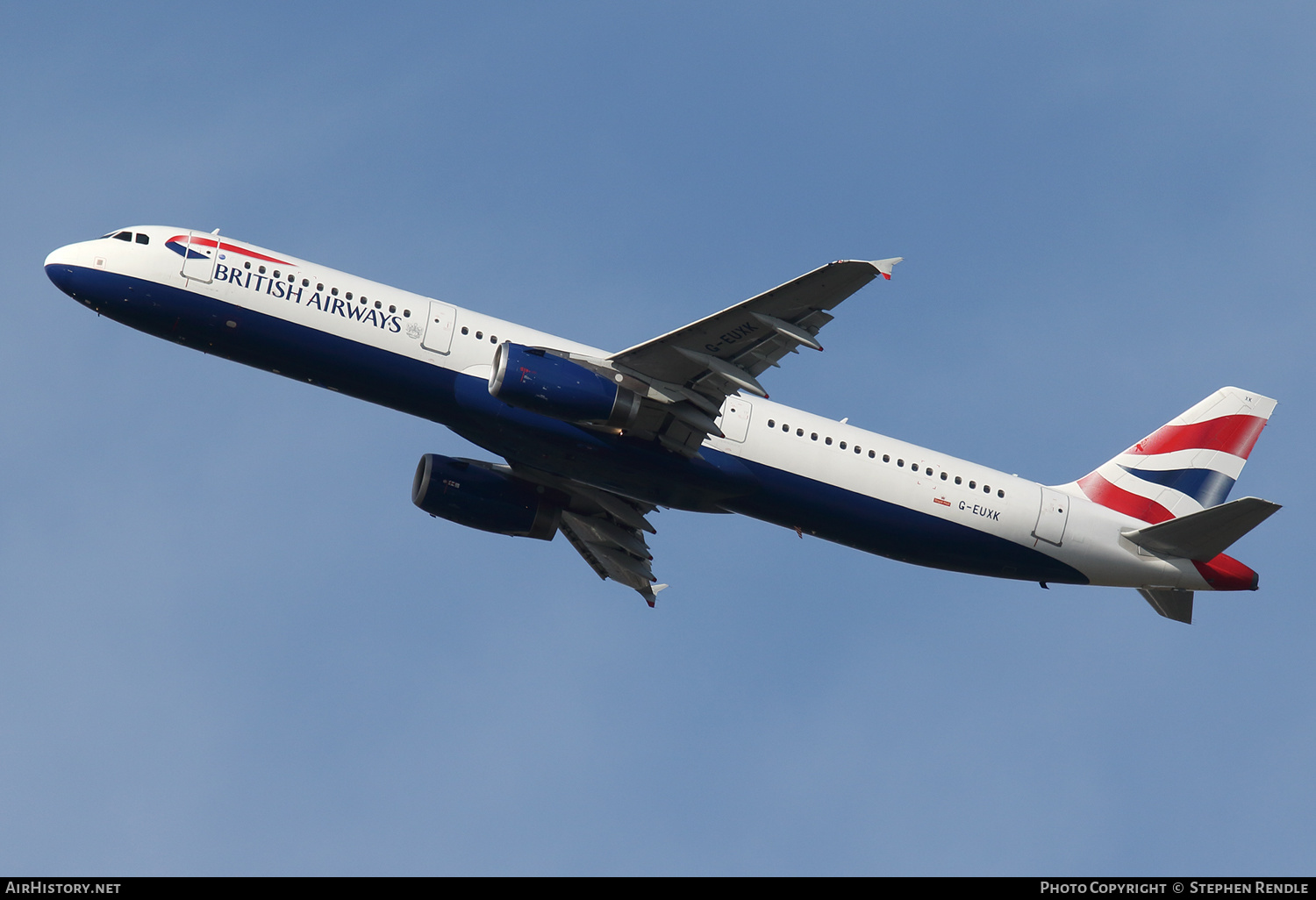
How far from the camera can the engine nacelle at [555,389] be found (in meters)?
35.5

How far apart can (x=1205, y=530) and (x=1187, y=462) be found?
180 inches

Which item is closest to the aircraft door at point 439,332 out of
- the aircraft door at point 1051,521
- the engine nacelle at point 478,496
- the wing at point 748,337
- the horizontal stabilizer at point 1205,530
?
the wing at point 748,337

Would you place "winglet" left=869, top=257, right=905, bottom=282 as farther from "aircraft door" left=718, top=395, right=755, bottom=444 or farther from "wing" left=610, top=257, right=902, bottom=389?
"aircraft door" left=718, top=395, right=755, bottom=444

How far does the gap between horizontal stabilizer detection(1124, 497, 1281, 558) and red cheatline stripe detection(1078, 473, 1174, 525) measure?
0.83m

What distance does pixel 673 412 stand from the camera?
121 ft

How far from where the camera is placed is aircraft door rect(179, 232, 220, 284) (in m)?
37.2

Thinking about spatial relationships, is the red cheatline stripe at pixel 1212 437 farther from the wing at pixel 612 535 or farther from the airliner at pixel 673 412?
the wing at pixel 612 535

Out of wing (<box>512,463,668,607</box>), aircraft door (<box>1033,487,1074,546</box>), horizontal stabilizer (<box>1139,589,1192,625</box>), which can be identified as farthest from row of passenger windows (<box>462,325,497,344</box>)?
horizontal stabilizer (<box>1139,589,1192,625</box>)

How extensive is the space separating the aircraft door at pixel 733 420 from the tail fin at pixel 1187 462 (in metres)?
12.5

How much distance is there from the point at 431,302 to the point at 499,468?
7455mm

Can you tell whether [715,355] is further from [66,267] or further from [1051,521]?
[66,267]

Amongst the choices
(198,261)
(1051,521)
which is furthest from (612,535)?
(198,261)

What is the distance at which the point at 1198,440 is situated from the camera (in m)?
43.8
